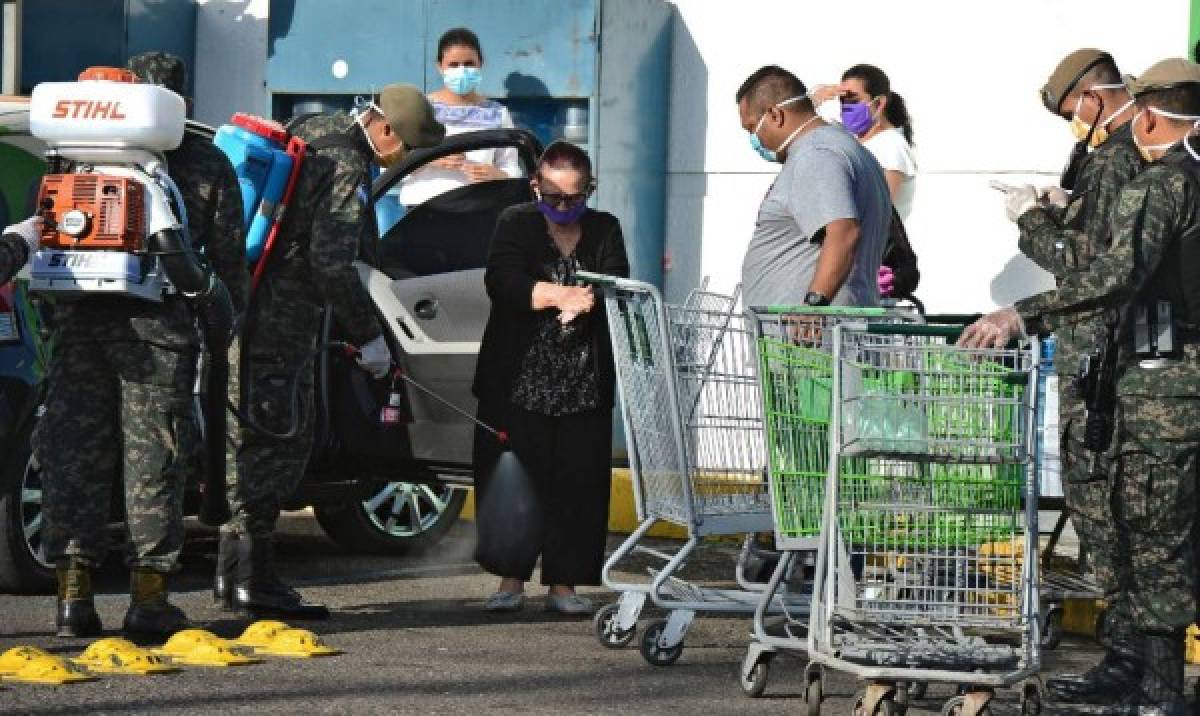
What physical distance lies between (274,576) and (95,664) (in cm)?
169

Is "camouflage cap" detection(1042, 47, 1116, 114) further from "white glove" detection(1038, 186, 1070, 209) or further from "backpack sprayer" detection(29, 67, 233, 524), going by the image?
"backpack sprayer" detection(29, 67, 233, 524)

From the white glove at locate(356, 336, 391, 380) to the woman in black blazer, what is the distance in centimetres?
57

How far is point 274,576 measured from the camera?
9773 mm

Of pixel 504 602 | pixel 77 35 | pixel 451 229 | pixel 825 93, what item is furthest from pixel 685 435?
pixel 77 35

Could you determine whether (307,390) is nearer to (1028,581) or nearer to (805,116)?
(805,116)

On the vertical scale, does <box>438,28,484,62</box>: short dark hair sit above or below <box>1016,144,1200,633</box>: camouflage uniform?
above

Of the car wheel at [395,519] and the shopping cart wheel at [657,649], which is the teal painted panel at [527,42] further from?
the shopping cart wheel at [657,649]

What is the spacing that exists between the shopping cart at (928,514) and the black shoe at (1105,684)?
1.92 ft

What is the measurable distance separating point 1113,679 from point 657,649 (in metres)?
1.55

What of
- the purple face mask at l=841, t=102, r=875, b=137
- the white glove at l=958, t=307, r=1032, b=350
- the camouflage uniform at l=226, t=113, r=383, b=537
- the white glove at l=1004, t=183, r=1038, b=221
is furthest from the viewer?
the purple face mask at l=841, t=102, r=875, b=137

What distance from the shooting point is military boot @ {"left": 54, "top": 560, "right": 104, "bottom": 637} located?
28.7 feet

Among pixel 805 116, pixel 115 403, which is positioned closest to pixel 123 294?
pixel 115 403

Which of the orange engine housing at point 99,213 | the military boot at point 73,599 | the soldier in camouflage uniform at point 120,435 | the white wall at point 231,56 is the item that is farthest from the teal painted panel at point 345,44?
the military boot at point 73,599

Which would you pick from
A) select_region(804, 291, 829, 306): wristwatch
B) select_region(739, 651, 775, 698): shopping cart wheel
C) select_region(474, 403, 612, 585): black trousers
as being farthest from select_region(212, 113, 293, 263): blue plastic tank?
select_region(739, 651, 775, 698): shopping cart wheel
